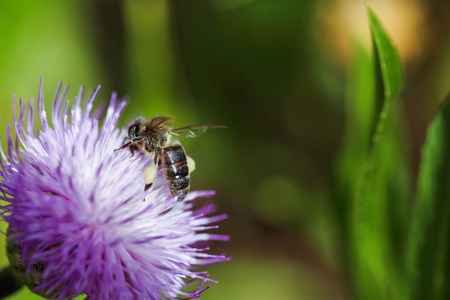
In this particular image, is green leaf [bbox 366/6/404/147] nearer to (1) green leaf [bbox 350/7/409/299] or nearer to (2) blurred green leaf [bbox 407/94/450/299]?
(1) green leaf [bbox 350/7/409/299]

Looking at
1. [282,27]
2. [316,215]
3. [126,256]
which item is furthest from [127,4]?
[126,256]

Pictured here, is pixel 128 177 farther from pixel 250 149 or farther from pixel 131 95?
pixel 250 149

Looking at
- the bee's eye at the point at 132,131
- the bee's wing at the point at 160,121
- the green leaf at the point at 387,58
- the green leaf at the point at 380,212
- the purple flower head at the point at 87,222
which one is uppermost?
the green leaf at the point at 387,58

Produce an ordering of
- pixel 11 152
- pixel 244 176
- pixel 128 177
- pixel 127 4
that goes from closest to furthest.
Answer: pixel 11 152 < pixel 128 177 < pixel 127 4 < pixel 244 176

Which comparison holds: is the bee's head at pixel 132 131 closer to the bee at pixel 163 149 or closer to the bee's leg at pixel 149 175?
the bee at pixel 163 149

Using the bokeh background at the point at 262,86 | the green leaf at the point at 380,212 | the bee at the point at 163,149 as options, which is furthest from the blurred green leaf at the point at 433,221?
the bokeh background at the point at 262,86

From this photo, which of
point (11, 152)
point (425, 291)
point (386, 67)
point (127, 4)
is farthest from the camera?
point (127, 4)

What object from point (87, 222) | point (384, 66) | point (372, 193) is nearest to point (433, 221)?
point (372, 193)

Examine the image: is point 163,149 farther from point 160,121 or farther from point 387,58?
point 387,58
